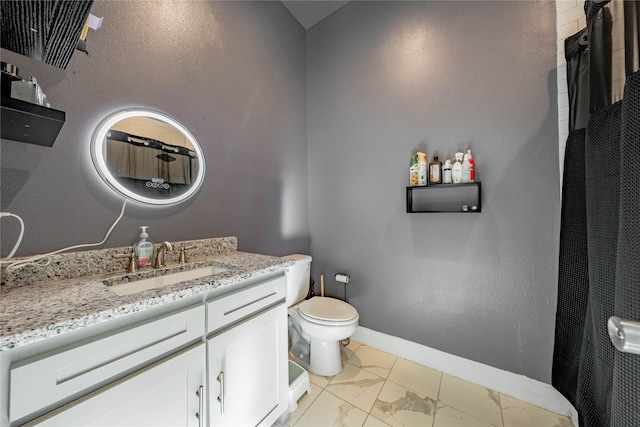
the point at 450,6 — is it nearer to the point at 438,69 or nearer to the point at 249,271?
the point at 438,69

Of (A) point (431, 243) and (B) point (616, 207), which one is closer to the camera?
(B) point (616, 207)

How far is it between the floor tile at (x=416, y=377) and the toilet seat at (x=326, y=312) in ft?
1.73

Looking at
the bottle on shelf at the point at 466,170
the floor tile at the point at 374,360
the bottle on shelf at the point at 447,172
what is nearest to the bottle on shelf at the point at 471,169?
the bottle on shelf at the point at 466,170

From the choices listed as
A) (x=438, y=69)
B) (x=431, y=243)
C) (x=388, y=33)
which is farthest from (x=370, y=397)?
(x=388, y=33)

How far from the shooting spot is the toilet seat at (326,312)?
1.50 m

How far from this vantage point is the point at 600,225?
2.76 ft

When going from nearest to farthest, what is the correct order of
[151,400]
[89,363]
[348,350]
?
[89,363], [151,400], [348,350]

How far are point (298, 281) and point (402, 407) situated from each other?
103 centimetres

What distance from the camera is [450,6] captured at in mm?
1557

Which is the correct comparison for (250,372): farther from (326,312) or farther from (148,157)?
(148,157)

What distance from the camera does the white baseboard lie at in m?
1.27

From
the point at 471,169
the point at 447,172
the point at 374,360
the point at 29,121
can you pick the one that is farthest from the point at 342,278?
the point at 29,121

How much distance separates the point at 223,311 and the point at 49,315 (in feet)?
1.53

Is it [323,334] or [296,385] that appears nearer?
[296,385]
